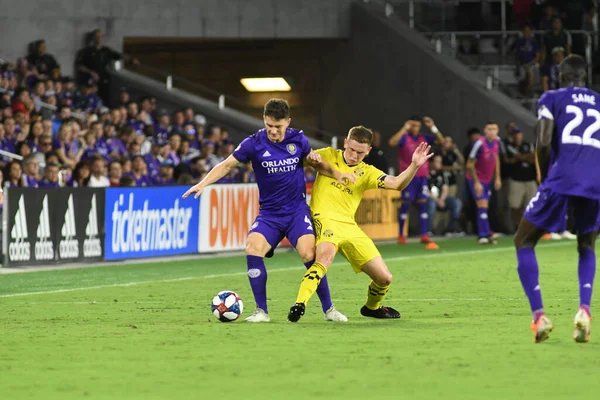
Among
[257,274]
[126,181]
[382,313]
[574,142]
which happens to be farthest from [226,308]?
[126,181]

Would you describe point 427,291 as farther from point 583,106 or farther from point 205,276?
point 583,106

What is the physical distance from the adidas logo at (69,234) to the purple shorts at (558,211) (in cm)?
1038

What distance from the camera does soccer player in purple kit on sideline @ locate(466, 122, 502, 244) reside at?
76.3ft

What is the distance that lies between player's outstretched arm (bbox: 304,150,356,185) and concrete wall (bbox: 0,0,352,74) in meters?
18.1

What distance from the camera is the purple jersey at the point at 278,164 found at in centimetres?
1124

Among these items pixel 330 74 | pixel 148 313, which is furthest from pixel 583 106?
pixel 330 74

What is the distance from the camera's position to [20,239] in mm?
17891

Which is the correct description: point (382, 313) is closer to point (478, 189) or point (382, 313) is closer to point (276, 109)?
point (276, 109)

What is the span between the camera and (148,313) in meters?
12.2

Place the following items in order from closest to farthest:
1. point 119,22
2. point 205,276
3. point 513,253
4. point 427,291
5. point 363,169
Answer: point 363,169, point 427,291, point 205,276, point 513,253, point 119,22

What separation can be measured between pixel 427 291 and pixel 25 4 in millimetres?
16946

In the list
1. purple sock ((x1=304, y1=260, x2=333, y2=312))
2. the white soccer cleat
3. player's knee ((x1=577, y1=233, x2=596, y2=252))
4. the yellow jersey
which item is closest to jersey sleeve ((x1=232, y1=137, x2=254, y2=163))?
the yellow jersey

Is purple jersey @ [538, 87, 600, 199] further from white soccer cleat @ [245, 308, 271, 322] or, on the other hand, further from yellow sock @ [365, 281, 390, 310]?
white soccer cleat @ [245, 308, 271, 322]

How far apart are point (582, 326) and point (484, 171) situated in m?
14.6
